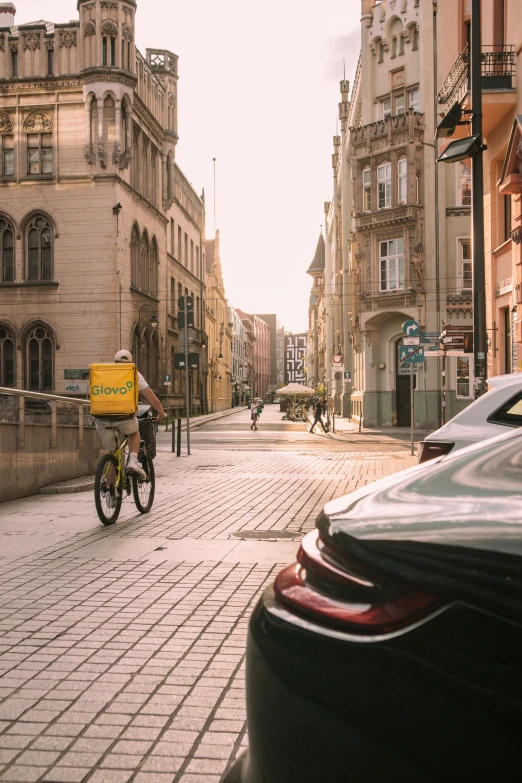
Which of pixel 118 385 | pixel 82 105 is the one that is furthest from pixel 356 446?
pixel 82 105

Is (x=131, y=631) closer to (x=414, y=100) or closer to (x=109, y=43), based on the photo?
(x=414, y=100)

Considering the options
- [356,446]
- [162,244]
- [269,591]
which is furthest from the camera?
[162,244]

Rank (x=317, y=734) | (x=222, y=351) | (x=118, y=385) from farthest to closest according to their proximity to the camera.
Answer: (x=222, y=351), (x=118, y=385), (x=317, y=734)

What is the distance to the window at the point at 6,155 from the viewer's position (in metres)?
40.3

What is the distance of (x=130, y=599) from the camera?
5695 millimetres

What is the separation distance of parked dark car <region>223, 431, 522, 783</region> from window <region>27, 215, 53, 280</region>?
39.9 metres

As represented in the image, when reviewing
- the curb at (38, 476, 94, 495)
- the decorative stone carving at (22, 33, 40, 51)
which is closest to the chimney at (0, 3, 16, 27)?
the decorative stone carving at (22, 33, 40, 51)

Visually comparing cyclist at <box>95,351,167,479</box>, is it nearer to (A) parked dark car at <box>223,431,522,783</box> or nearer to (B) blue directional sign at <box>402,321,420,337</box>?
(A) parked dark car at <box>223,431,522,783</box>

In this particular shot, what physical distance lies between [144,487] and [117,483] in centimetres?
90

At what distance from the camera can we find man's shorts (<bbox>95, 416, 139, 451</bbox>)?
9.34 metres

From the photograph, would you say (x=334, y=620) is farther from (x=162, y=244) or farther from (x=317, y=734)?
(x=162, y=244)

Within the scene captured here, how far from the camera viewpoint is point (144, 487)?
396 inches

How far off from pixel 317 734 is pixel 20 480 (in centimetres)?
1063

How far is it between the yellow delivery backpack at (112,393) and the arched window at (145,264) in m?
36.7
